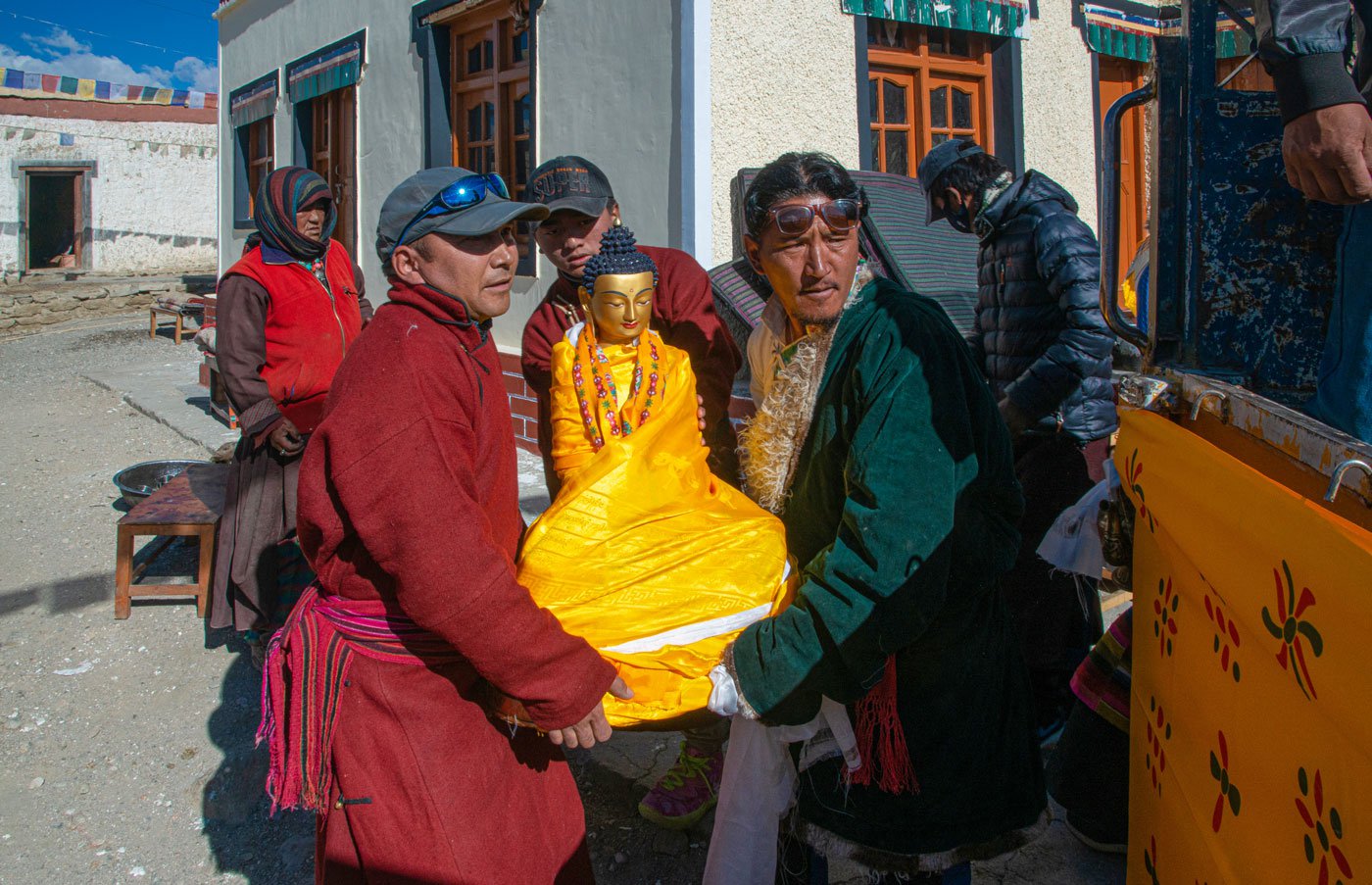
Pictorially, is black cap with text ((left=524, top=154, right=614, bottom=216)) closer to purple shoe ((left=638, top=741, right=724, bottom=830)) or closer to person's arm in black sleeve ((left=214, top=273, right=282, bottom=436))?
person's arm in black sleeve ((left=214, top=273, right=282, bottom=436))

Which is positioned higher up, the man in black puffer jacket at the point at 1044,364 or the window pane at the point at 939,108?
the window pane at the point at 939,108

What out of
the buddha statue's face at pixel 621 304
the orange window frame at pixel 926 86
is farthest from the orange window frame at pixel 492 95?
the buddha statue's face at pixel 621 304

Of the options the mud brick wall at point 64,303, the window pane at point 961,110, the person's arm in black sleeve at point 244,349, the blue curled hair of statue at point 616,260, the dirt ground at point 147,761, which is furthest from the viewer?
the mud brick wall at point 64,303

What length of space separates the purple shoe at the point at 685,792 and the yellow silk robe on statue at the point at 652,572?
1233 millimetres

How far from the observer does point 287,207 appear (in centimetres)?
400

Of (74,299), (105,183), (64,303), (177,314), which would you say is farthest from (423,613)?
(105,183)

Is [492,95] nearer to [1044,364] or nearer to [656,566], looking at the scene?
[1044,364]

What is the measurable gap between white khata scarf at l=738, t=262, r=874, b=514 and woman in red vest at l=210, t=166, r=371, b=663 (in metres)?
2.66

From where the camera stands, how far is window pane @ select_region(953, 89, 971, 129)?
7.38 m

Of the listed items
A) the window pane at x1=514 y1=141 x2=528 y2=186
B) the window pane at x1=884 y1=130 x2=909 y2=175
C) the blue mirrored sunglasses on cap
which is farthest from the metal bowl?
the window pane at x1=884 y1=130 x2=909 y2=175

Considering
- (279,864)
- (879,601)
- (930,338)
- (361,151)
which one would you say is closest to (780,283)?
(930,338)

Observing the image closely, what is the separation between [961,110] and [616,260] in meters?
5.74

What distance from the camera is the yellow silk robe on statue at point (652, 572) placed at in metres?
1.82

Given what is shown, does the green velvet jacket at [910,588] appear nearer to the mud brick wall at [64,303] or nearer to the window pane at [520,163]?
the window pane at [520,163]
